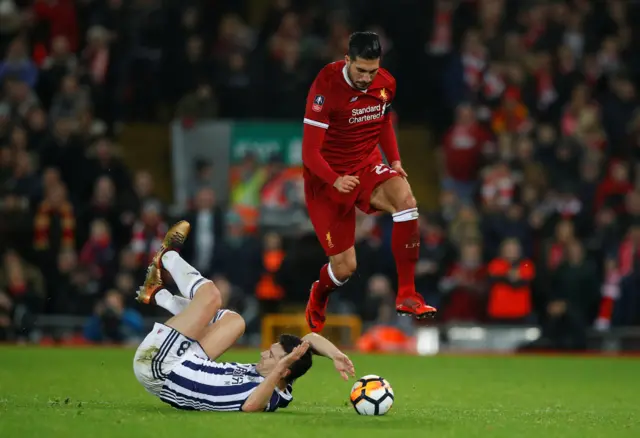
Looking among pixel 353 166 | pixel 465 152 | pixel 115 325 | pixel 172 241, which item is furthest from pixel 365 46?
pixel 465 152

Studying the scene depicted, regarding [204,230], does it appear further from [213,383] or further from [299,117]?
[213,383]

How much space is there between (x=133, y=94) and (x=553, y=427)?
41.0 feet

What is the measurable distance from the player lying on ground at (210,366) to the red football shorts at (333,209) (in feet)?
4.94

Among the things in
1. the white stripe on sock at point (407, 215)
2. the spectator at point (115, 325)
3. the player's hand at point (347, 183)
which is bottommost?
the spectator at point (115, 325)

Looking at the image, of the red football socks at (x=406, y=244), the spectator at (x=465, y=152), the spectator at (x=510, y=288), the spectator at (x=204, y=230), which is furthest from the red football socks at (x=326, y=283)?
the spectator at (x=465, y=152)

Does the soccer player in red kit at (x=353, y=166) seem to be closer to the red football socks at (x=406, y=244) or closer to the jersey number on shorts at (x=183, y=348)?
the red football socks at (x=406, y=244)

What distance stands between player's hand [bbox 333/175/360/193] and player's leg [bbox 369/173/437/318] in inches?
27.9

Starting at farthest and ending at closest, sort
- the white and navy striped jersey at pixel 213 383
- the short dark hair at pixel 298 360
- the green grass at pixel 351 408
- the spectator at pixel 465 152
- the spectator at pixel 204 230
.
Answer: the spectator at pixel 465 152, the spectator at pixel 204 230, the white and navy striped jersey at pixel 213 383, the short dark hair at pixel 298 360, the green grass at pixel 351 408

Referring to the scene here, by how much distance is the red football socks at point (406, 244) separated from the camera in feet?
35.0

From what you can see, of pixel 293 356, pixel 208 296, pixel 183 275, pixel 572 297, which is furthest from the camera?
pixel 572 297

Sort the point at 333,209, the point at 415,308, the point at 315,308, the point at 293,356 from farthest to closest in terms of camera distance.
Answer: the point at 315,308 → the point at 333,209 → the point at 415,308 → the point at 293,356

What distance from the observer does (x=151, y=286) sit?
1053 centimetres

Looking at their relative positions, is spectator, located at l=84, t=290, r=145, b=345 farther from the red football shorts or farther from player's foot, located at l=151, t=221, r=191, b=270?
the red football shorts

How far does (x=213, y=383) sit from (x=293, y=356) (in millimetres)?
688
